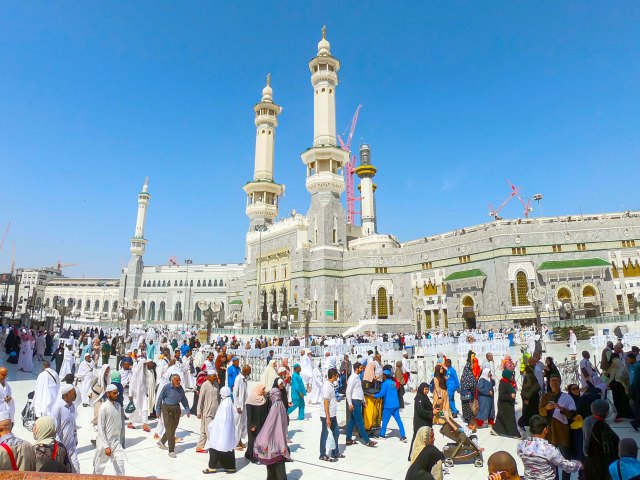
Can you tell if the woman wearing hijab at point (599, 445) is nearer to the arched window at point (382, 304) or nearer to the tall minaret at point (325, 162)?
the arched window at point (382, 304)

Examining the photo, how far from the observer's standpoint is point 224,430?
587 centimetres

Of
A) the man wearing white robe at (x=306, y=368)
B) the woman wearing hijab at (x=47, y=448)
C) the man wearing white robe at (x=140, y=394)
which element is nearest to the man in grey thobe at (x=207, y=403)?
the man wearing white robe at (x=140, y=394)

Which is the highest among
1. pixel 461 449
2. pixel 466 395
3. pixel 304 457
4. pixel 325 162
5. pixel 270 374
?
pixel 325 162

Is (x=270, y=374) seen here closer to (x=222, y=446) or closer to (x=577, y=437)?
(x=222, y=446)

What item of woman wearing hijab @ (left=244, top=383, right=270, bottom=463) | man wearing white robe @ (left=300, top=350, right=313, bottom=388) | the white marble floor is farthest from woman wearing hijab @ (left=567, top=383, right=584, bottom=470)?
man wearing white robe @ (left=300, top=350, right=313, bottom=388)

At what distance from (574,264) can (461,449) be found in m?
27.3

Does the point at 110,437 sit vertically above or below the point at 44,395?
below

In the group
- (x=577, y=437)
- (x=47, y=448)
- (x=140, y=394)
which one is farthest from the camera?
(x=140, y=394)

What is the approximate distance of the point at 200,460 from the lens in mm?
6426

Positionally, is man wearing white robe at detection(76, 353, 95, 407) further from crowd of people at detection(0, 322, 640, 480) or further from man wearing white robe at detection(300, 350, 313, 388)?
man wearing white robe at detection(300, 350, 313, 388)

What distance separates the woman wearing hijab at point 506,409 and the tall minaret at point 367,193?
1561 inches

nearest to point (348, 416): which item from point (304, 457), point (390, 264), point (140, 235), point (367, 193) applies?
point (304, 457)

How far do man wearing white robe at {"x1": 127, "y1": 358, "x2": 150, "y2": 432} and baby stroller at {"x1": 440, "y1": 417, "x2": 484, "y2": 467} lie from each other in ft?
20.1

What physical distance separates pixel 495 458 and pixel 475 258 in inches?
1212
